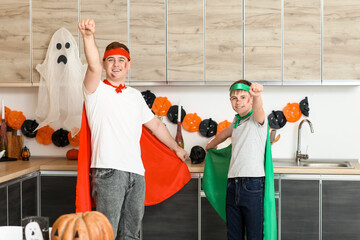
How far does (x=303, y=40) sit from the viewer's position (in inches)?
134

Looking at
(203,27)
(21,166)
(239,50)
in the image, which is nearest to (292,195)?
(239,50)

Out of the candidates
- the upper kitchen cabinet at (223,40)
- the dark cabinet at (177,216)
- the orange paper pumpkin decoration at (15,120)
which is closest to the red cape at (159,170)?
the dark cabinet at (177,216)

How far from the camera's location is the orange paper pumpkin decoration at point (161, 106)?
3.78m

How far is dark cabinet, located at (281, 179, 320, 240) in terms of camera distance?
3.16m

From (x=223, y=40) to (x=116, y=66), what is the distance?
46.9 inches

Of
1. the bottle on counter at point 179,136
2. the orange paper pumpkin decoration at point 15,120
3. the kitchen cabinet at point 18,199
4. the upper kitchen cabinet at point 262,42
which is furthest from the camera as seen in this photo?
the orange paper pumpkin decoration at point 15,120

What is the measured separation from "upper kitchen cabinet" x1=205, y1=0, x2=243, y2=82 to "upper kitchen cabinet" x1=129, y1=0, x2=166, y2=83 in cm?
36

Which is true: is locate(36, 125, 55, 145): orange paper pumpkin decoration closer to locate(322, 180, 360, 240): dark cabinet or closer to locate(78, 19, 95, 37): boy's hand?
locate(78, 19, 95, 37): boy's hand

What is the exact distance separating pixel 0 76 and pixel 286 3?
2.40 m

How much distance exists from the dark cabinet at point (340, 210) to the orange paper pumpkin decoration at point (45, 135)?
7.74 feet

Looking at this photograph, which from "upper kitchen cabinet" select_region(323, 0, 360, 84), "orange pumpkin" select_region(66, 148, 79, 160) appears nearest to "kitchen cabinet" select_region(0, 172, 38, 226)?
"orange pumpkin" select_region(66, 148, 79, 160)

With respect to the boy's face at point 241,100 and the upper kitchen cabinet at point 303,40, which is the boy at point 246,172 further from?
the upper kitchen cabinet at point 303,40

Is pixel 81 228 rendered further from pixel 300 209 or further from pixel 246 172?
pixel 300 209

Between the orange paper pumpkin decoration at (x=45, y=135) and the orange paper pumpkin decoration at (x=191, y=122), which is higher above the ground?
the orange paper pumpkin decoration at (x=191, y=122)
